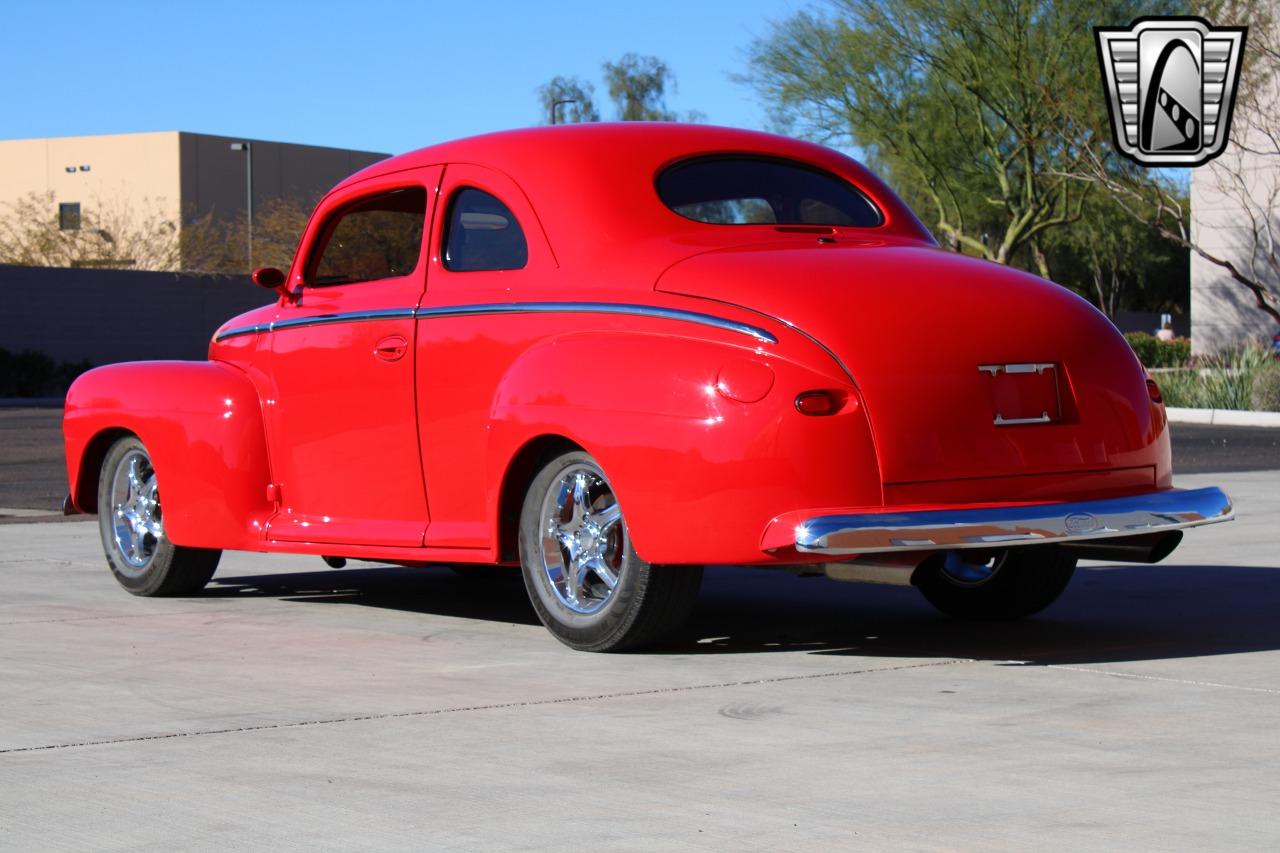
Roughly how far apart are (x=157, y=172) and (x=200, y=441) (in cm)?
6185

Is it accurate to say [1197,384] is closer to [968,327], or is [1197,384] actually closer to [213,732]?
[968,327]

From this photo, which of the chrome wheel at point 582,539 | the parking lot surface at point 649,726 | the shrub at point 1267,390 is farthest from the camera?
the shrub at point 1267,390

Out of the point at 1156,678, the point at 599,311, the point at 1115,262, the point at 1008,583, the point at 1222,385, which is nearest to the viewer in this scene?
the point at 1156,678

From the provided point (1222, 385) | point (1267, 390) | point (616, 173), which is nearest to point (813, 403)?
point (616, 173)

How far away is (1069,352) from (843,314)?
84 centimetres

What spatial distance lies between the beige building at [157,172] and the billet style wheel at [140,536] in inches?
Result: 2268

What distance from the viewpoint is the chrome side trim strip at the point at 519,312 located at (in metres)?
6.32


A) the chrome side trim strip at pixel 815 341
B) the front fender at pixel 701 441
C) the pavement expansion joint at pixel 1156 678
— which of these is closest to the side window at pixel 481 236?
the front fender at pixel 701 441

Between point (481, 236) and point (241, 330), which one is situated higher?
point (481, 236)

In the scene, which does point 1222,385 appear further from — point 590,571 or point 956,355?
point 956,355

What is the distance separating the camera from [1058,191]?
3975 cm

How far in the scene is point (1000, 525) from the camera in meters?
6.18

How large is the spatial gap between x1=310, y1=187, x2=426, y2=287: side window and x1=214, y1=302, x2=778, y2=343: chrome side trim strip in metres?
0.23

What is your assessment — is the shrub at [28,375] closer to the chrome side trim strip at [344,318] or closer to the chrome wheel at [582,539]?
the chrome side trim strip at [344,318]
